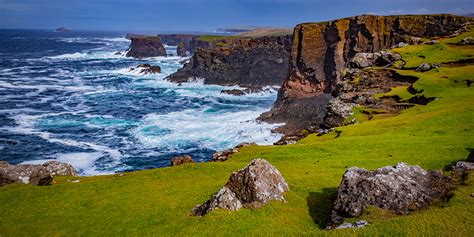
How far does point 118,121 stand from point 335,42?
60.6m

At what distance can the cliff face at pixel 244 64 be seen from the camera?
14112 centimetres

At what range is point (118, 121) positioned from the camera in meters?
90.4

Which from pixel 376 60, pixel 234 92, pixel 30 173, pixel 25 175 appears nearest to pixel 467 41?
pixel 376 60

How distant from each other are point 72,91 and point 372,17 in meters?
97.9

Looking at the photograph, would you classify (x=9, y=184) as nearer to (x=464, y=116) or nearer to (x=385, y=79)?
(x=464, y=116)

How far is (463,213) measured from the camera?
49.2 ft

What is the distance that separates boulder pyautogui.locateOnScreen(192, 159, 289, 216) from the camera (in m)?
20.9

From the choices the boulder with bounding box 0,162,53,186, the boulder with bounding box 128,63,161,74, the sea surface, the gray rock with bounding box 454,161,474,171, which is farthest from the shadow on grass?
the boulder with bounding box 128,63,161,74

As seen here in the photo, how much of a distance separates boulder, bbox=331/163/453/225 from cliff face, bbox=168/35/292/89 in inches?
4682

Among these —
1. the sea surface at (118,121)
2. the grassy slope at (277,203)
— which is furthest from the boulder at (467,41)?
the sea surface at (118,121)

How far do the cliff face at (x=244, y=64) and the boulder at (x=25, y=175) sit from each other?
107164 mm

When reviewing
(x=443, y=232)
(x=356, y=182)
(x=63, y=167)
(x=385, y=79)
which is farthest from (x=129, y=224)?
(x=385, y=79)

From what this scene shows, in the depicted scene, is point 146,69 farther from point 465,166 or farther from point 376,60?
point 465,166

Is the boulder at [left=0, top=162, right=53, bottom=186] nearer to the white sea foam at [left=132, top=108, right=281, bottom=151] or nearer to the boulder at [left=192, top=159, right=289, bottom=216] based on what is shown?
the boulder at [left=192, top=159, right=289, bottom=216]
